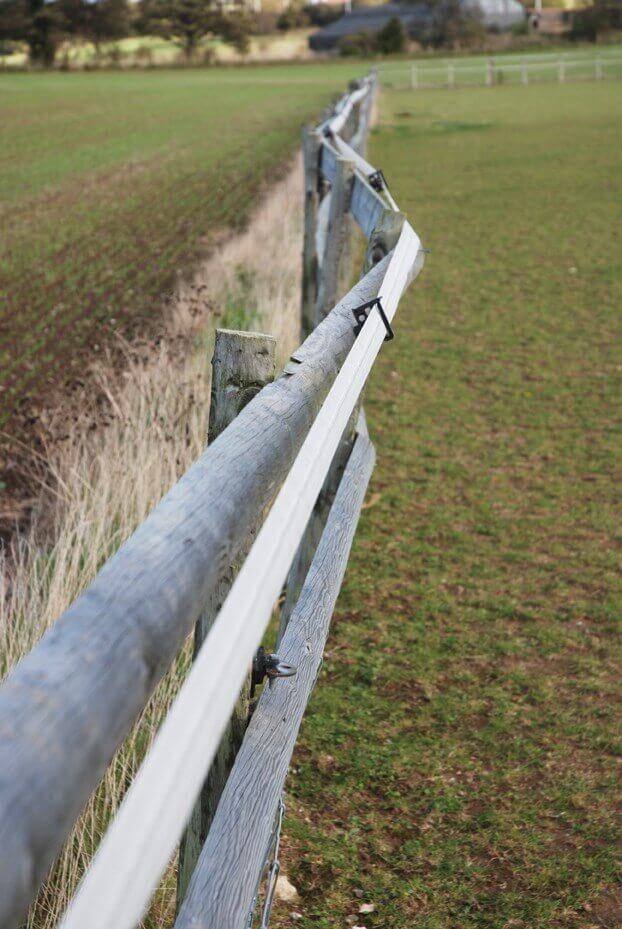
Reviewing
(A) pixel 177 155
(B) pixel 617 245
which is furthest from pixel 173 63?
(B) pixel 617 245

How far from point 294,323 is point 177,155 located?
17.9 m

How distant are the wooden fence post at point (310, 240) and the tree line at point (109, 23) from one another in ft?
275

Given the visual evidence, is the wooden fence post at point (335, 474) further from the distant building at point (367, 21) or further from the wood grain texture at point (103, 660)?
the distant building at point (367, 21)

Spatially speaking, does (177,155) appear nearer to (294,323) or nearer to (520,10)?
(294,323)

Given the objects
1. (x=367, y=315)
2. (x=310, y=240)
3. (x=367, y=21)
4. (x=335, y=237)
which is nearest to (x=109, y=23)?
(x=367, y=21)

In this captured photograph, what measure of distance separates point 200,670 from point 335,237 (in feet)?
15.6

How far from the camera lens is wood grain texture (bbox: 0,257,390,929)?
0.88 meters

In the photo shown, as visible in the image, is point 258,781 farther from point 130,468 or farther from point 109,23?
point 109,23

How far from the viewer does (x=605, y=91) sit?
36.1m

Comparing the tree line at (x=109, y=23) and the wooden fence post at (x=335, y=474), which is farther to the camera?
the tree line at (x=109, y=23)

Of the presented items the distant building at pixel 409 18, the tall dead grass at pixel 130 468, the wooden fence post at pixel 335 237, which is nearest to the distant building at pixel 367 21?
the distant building at pixel 409 18

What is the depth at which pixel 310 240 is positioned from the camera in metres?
7.00

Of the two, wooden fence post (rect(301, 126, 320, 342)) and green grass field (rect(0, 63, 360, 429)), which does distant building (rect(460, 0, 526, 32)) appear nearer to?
green grass field (rect(0, 63, 360, 429))

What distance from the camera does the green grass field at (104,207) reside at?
8733mm
